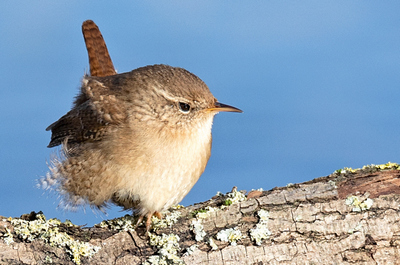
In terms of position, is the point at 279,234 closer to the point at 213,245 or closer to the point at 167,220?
the point at 213,245

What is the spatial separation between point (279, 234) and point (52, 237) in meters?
1.79

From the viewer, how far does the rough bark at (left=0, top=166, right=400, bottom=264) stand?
334 centimetres

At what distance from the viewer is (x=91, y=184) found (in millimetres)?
3762

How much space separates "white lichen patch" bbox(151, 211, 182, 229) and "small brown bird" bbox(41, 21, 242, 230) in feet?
0.21

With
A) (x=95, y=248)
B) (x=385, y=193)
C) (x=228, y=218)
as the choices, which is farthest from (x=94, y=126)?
(x=385, y=193)

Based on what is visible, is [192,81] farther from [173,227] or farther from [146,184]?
[173,227]

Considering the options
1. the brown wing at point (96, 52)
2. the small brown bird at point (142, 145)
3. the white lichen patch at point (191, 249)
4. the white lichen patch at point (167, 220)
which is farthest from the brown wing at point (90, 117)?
the white lichen patch at point (191, 249)

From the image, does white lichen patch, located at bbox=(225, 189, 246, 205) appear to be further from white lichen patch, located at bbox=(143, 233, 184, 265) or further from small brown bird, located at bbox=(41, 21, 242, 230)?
white lichen patch, located at bbox=(143, 233, 184, 265)

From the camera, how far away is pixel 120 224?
12.3ft

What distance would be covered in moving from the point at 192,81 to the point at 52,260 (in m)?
1.84

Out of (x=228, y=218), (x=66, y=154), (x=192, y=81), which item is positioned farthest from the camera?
(x=66, y=154)

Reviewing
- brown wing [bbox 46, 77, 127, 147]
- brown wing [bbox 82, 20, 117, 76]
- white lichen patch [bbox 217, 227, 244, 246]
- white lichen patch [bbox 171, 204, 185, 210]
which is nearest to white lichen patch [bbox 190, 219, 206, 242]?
white lichen patch [bbox 217, 227, 244, 246]

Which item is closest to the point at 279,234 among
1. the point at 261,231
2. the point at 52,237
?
the point at 261,231

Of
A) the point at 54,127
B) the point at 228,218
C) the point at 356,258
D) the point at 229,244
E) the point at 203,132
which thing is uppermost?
the point at 54,127
